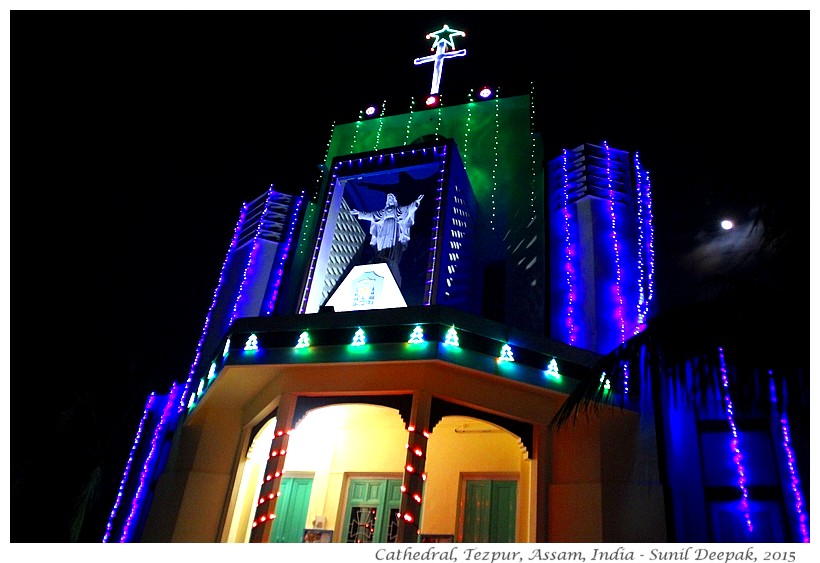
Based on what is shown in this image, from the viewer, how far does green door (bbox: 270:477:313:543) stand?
35.1 feet

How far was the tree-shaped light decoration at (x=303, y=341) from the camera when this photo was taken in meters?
8.98

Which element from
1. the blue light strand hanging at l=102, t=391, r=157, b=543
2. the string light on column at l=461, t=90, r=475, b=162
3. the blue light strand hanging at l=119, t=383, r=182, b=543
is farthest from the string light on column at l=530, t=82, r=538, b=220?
the blue light strand hanging at l=102, t=391, r=157, b=543

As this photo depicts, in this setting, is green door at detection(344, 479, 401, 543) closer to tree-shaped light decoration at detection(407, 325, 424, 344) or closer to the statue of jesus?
tree-shaped light decoration at detection(407, 325, 424, 344)

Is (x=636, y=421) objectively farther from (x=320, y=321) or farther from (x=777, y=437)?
(x=320, y=321)

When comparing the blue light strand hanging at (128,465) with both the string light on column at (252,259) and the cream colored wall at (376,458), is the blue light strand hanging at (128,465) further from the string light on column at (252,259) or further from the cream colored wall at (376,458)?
the cream colored wall at (376,458)

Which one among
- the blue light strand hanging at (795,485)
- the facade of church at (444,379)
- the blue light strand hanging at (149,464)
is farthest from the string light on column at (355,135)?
the blue light strand hanging at (795,485)

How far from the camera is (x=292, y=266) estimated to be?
1406 centimetres

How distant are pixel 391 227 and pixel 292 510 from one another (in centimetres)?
629

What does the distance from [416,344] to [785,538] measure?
6.41m

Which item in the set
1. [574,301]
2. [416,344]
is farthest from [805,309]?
[574,301]

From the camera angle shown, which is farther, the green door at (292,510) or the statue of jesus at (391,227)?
the statue of jesus at (391,227)

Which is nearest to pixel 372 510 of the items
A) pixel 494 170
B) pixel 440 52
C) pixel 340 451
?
pixel 340 451

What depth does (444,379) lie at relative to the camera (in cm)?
868

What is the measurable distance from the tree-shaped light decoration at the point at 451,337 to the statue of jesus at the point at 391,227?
4556mm
